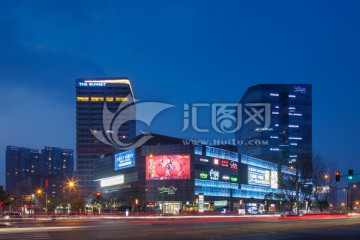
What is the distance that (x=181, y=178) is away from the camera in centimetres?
12175

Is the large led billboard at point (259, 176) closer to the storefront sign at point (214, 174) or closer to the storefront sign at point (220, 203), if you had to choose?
the storefront sign at point (220, 203)

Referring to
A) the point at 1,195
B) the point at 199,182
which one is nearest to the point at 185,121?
the point at 1,195

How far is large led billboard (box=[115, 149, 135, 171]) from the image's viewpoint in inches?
5354

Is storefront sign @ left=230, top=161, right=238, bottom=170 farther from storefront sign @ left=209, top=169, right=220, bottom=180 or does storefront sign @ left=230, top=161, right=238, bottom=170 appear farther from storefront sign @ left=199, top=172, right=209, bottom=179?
storefront sign @ left=199, top=172, right=209, bottom=179

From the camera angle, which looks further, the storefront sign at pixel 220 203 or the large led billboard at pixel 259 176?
the large led billboard at pixel 259 176

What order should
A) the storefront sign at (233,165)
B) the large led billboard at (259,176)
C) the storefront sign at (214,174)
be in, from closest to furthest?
the storefront sign at (214,174)
the storefront sign at (233,165)
the large led billboard at (259,176)

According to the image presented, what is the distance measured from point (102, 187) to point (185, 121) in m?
102

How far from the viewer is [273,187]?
165 metres

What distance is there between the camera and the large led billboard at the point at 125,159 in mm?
136000

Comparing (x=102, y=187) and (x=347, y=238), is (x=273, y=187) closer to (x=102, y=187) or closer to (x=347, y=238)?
(x=102, y=187)

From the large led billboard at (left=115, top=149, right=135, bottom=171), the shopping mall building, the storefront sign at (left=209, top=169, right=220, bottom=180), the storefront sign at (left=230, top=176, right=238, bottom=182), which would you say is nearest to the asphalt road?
the shopping mall building

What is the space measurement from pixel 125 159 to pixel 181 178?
2667 cm

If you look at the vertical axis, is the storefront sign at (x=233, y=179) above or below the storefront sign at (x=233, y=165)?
below

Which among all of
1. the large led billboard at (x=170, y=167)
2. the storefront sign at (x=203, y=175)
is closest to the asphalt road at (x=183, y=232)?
the large led billboard at (x=170, y=167)
